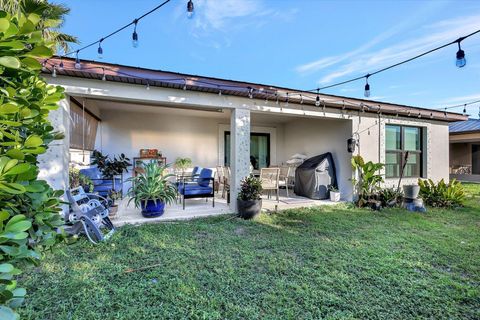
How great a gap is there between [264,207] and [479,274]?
12.5 ft

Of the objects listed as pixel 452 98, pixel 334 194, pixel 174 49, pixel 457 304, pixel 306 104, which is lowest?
pixel 457 304

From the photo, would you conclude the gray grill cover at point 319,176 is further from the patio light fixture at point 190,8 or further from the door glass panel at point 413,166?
the patio light fixture at point 190,8

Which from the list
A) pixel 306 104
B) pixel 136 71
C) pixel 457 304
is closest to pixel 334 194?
pixel 306 104

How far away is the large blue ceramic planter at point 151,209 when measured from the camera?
470 cm

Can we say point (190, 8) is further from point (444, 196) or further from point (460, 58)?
point (444, 196)

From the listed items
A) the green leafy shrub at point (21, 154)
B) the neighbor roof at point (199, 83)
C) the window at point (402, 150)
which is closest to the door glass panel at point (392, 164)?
the window at point (402, 150)

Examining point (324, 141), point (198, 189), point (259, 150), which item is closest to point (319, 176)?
point (324, 141)

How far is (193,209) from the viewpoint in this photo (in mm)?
5465

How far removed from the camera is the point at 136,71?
14.6ft

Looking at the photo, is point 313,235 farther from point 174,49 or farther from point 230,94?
point 174,49

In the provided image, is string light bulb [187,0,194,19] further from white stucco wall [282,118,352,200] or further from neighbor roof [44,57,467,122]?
white stucco wall [282,118,352,200]

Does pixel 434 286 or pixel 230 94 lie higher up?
pixel 230 94

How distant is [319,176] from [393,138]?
263 cm

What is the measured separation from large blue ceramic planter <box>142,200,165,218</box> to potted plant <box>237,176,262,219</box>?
163cm
